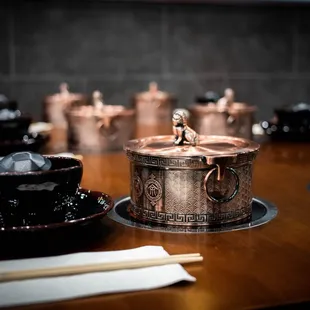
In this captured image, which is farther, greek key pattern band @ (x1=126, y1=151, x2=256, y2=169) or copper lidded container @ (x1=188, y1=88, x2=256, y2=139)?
copper lidded container @ (x1=188, y1=88, x2=256, y2=139)

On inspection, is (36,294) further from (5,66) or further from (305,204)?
(5,66)

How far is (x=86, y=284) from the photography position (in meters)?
0.84

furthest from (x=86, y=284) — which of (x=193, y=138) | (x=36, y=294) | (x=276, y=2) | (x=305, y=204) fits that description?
(x=276, y=2)

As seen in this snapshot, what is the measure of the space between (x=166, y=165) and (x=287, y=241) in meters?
0.25

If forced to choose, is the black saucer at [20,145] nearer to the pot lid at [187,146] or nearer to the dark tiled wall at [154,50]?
the pot lid at [187,146]

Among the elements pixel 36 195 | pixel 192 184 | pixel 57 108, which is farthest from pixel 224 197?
pixel 57 108

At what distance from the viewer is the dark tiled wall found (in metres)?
4.07

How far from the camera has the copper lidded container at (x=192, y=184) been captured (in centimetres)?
112

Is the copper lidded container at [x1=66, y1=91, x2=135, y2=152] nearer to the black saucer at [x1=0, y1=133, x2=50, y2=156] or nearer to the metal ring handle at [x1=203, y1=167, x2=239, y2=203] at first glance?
the black saucer at [x1=0, y1=133, x2=50, y2=156]

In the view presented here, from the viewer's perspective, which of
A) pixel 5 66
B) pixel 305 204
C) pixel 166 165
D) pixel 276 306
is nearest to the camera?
pixel 276 306

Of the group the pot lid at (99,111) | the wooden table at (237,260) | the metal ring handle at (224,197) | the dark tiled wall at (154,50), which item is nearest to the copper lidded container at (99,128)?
the pot lid at (99,111)

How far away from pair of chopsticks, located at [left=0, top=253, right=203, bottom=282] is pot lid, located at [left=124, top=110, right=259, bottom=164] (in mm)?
248

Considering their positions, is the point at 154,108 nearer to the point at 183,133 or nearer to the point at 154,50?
the point at 154,50

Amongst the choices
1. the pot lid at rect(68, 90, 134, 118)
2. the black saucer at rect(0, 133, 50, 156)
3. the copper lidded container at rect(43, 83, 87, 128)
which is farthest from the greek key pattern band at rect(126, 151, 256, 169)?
the copper lidded container at rect(43, 83, 87, 128)
